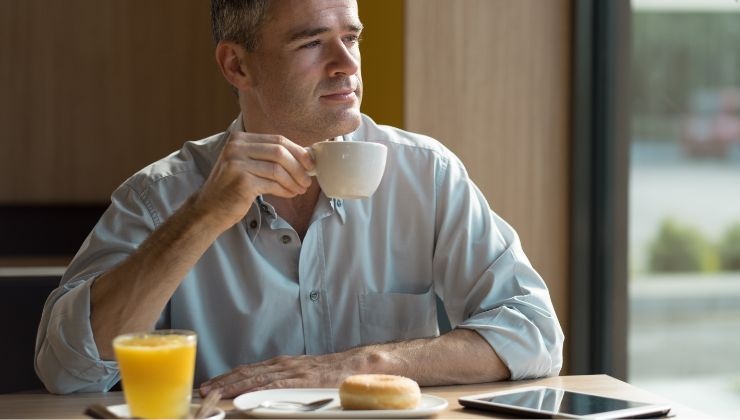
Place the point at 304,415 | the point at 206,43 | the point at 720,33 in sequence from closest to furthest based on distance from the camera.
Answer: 1. the point at 304,415
2. the point at 720,33
3. the point at 206,43

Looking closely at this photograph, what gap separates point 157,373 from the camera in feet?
3.58

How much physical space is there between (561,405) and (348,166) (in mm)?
392

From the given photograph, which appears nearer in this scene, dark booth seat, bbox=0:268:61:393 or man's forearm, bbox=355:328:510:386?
man's forearm, bbox=355:328:510:386

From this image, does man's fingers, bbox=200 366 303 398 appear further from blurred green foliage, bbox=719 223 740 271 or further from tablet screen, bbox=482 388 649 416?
blurred green foliage, bbox=719 223 740 271

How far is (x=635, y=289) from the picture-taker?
288cm

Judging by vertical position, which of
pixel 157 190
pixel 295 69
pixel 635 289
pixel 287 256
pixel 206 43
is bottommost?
pixel 635 289

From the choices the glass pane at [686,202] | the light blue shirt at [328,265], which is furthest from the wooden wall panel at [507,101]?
the light blue shirt at [328,265]

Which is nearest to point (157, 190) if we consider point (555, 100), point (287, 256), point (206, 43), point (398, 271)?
point (287, 256)

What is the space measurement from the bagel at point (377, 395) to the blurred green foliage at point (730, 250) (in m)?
1.62

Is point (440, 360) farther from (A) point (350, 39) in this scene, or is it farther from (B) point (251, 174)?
(A) point (350, 39)

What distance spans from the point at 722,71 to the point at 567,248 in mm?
658

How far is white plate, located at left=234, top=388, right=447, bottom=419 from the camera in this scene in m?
1.20

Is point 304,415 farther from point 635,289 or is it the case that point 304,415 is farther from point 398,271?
point 635,289

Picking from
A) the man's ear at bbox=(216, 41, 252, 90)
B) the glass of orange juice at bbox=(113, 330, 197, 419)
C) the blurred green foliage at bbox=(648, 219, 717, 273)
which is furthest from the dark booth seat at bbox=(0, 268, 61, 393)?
the blurred green foliage at bbox=(648, 219, 717, 273)
